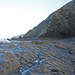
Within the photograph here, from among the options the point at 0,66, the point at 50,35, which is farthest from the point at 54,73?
the point at 50,35

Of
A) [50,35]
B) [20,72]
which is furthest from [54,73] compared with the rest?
[50,35]

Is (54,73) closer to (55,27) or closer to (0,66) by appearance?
(0,66)

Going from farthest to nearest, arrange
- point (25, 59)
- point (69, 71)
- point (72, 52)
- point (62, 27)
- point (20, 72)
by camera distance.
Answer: point (62, 27) < point (72, 52) < point (25, 59) < point (69, 71) < point (20, 72)

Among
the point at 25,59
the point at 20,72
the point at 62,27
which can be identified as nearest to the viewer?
the point at 20,72

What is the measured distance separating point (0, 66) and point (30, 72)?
121 cm

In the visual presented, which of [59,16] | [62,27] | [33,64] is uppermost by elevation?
[59,16]

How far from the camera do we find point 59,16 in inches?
902

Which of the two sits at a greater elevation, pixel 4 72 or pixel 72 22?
pixel 72 22

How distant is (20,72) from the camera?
3350mm

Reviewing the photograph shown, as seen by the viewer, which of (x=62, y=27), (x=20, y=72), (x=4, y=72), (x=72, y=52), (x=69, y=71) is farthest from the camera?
(x=62, y=27)

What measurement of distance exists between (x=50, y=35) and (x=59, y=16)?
5.80 metres

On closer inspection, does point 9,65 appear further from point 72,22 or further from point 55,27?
point 72,22

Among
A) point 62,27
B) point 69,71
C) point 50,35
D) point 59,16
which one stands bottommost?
point 69,71

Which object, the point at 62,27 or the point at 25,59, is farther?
the point at 62,27
